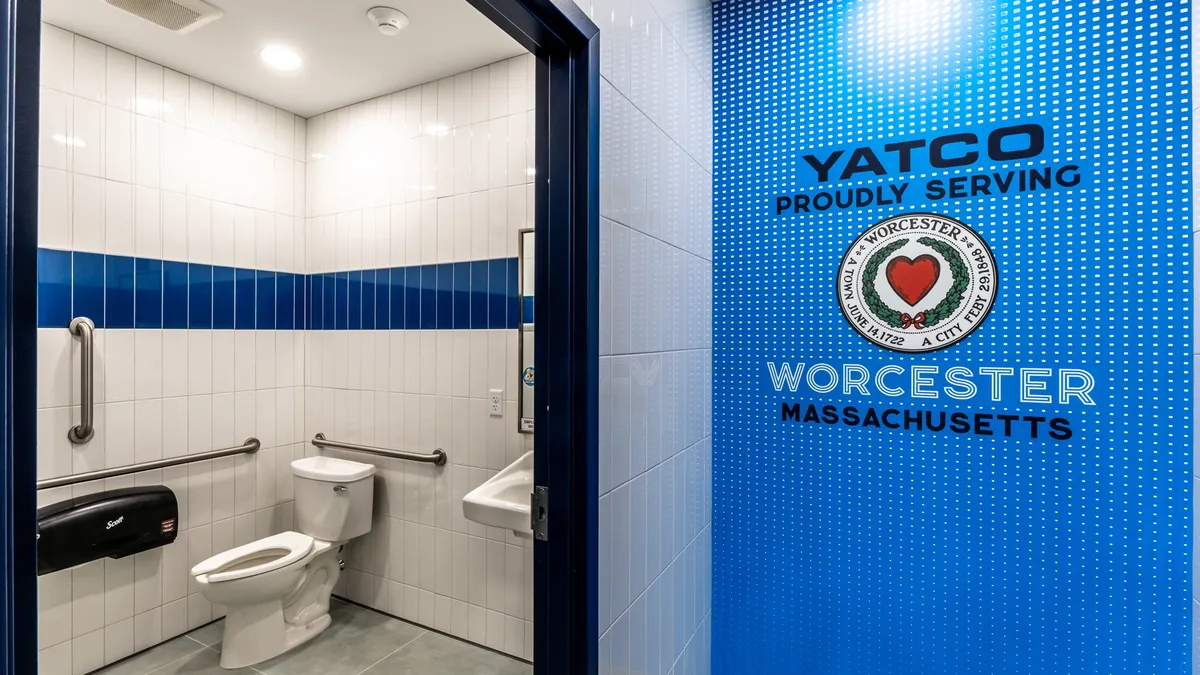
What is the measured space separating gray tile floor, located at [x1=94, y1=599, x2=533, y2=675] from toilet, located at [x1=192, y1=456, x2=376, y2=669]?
0.07 meters

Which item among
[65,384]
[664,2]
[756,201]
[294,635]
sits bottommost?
[294,635]

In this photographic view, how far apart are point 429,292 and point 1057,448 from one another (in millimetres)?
2190

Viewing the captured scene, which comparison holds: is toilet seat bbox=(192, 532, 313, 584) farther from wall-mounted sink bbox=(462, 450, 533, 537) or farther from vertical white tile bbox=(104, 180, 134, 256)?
vertical white tile bbox=(104, 180, 134, 256)

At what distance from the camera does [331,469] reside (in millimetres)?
2498

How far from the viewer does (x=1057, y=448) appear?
1540 millimetres

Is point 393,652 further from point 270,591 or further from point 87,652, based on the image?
point 87,652

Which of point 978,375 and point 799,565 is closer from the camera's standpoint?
point 978,375

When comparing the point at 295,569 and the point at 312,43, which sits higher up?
the point at 312,43

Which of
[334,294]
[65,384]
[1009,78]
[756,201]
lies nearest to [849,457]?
[756,201]

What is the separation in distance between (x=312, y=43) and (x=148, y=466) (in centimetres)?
Result: 165

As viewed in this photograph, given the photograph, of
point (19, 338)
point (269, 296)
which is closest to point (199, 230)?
point (269, 296)

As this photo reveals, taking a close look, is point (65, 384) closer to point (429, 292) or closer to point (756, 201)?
point (429, 292)

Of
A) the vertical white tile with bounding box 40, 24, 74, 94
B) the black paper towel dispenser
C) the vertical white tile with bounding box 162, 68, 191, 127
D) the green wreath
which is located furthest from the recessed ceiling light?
the green wreath

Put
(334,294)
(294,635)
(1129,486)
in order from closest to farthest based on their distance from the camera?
(1129,486) → (294,635) → (334,294)
